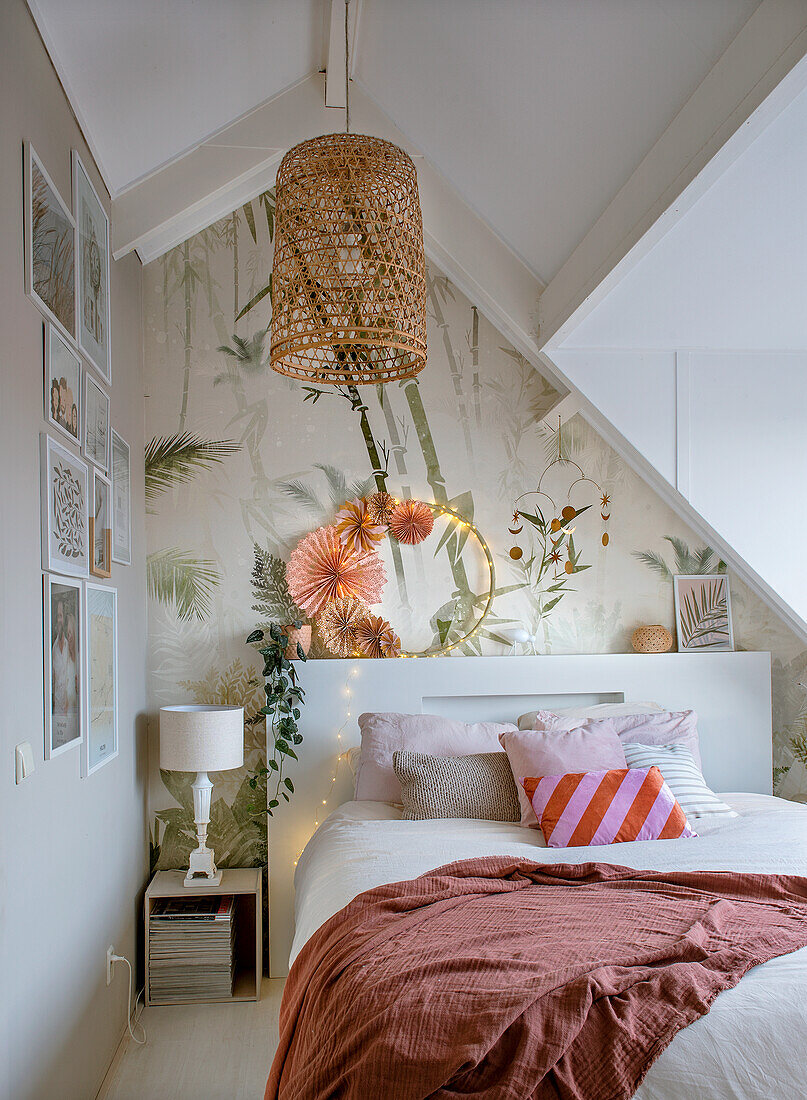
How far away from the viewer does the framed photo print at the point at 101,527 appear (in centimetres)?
257

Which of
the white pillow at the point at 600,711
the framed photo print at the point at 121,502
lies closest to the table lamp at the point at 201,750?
the framed photo print at the point at 121,502

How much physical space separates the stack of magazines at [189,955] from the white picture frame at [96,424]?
157 cm

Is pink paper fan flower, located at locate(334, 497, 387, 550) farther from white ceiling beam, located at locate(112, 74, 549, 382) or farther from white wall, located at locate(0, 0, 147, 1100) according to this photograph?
white wall, located at locate(0, 0, 147, 1100)

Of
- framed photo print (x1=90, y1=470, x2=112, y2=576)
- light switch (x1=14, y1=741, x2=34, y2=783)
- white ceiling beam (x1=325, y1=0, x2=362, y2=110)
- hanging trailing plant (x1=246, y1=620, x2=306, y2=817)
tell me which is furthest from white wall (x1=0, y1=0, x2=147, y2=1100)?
white ceiling beam (x1=325, y1=0, x2=362, y2=110)

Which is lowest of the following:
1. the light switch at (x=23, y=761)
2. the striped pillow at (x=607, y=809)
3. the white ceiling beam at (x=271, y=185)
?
the striped pillow at (x=607, y=809)

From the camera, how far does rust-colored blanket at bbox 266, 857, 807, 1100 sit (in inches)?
56.5

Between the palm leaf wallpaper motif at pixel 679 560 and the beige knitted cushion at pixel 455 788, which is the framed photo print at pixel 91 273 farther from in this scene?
the palm leaf wallpaper motif at pixel 679 560

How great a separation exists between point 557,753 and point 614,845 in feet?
1.33

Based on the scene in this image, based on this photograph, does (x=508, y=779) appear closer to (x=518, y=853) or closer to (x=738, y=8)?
(x=518, y=853)

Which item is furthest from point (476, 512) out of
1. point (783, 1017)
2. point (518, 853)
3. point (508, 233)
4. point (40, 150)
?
point (783, 1017)

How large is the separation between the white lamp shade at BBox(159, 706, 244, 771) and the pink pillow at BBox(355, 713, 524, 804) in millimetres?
461

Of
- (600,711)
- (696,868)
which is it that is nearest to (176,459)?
(600,711)

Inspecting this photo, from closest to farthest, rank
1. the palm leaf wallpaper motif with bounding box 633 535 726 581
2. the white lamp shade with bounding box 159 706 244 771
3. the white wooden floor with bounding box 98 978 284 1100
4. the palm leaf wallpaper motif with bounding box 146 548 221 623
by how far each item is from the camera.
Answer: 1. the white wooden floor with bounding box 98 978 284 1100
2. the white lamp shade with bounding box 159 706 244 771
3. the palm leaf wallpaper motif with bounding box 146 548 221 623
4. the palm leaf wallpaper motif with bounding box 633 535 726 581

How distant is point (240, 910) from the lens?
11.2ft
